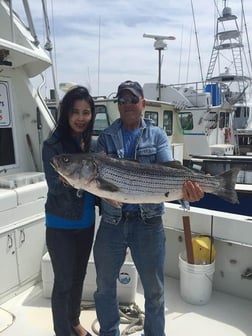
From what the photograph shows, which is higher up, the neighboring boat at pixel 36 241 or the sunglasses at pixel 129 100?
the sunglasses at pixel 129 100

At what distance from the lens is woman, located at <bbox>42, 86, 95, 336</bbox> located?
197 centimetres

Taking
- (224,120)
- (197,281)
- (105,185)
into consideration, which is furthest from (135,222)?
(224,120)

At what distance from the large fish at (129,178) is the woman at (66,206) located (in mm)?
227

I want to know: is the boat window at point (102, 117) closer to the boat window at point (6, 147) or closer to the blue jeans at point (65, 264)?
the boat window at point (6, 147)

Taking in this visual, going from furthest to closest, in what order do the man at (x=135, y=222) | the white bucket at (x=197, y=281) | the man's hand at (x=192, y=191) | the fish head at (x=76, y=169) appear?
the white bucket at (x=197, y=281), the man at (x=135, y=222), the man's hand at (x=192, y=191), the fish head at (x=76, y=169)

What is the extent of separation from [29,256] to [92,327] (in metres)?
0.84

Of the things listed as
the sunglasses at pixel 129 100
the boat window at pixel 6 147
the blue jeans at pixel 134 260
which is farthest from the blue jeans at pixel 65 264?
the boat window at pixel 6 147

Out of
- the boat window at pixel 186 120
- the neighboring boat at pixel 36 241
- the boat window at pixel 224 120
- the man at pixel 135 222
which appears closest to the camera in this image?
the man at pixel 135 222

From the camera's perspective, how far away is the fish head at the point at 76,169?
1.72 metres

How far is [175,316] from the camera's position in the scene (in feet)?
8.92

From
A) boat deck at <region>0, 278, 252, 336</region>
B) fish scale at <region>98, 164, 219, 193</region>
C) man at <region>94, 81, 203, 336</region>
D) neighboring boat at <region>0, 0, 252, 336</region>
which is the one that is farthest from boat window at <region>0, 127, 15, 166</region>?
fish scale at <region>98, 164, 219, 193</region>

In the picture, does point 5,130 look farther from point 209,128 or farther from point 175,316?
point 209,128

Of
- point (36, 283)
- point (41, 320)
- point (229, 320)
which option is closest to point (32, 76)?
point (36, 283)

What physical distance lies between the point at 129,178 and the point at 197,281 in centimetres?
145
